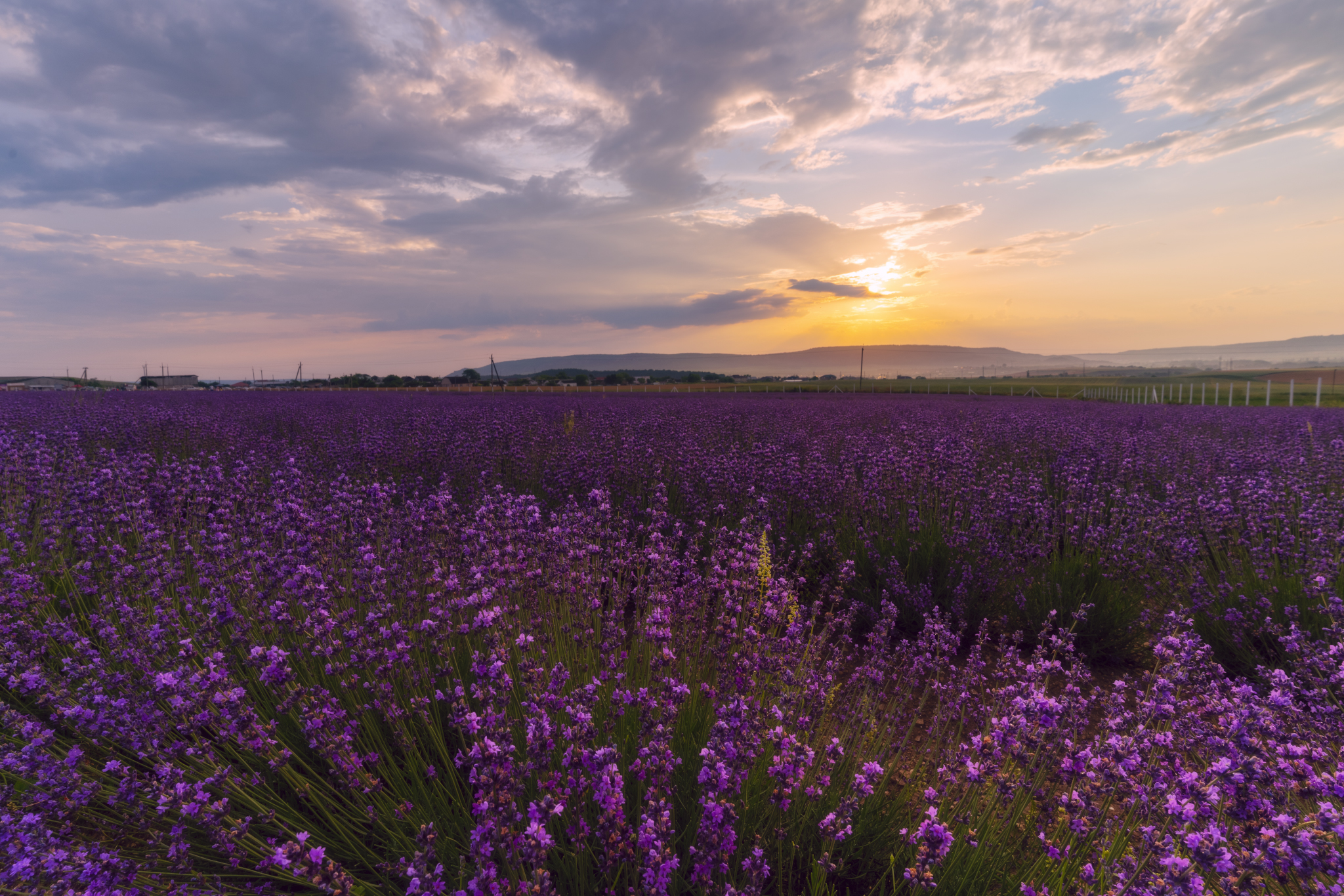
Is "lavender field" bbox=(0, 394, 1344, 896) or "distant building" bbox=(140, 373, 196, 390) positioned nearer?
"lavender field" bbox=(0, 394, 1344, 896)

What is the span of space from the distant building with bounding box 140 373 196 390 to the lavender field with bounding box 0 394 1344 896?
55.6m

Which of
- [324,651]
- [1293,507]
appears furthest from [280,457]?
[1293,507]

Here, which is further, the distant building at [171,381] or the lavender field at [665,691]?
the distant building at [171,381]

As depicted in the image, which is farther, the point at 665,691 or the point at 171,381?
the point at 171,381

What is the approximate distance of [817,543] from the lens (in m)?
4.74

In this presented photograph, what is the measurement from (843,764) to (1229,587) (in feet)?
9.86

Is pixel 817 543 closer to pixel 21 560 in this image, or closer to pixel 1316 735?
pixel 1316 735

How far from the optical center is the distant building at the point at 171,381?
4678 centimetres

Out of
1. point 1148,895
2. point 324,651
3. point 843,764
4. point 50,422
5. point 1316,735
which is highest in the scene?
point 50,422

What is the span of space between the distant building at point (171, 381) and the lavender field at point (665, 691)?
55624 mm

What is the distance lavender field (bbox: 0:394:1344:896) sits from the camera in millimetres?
1345

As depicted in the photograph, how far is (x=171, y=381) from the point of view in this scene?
53875 millimetres

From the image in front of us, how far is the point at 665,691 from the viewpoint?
1.62 m

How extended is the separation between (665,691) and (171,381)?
70.3m
